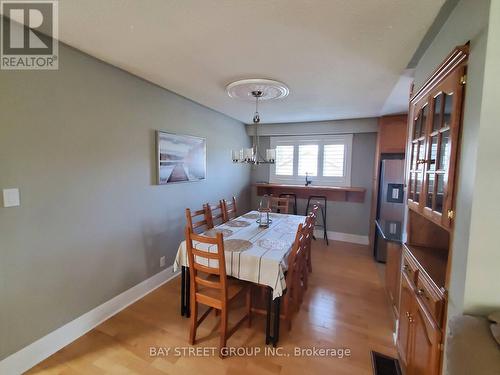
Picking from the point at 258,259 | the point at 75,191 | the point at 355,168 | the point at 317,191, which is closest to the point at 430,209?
the point at 258,259

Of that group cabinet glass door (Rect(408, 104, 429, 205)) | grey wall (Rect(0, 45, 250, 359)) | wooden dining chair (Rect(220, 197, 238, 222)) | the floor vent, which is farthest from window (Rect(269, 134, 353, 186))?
the floor vent

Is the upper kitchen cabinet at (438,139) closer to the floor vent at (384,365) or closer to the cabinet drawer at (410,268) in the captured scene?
the cabinet drawer at (410,268)

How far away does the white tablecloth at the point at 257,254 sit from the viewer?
1816 mm

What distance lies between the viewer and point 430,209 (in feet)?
4.36

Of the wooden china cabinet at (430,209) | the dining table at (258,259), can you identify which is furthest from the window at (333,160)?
the wooden china cabinet at (430,209)

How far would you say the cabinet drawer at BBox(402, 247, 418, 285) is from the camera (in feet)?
4.81

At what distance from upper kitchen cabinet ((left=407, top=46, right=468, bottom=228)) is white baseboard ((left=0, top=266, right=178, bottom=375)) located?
268cm

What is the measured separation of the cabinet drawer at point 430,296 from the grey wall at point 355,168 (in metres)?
3.23

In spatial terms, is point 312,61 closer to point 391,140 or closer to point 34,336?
point 391,140

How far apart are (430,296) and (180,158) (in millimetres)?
2739

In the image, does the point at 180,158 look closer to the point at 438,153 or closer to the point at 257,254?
the point at 257,254

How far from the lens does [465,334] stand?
879mm

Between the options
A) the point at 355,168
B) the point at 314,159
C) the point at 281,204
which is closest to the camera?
the point at 281,204

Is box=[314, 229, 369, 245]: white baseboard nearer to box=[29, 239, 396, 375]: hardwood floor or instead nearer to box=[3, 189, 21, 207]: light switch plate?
box=[29, 239, 396, 375]: hardwood floor
